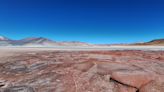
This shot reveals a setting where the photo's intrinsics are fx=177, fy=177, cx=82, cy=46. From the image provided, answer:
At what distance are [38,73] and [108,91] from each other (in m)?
3.80

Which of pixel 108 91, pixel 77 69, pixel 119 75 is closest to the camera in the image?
pixel 108 91

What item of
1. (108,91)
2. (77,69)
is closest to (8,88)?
(77,69)

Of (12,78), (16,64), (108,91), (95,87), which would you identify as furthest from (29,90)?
(16,64)

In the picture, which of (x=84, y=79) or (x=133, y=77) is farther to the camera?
(x=84, y=79)

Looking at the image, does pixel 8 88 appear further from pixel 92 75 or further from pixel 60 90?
pixel 92 75

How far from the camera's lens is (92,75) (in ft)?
26.1

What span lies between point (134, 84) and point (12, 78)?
18.0ft

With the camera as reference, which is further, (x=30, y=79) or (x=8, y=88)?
(x=30, y=79)

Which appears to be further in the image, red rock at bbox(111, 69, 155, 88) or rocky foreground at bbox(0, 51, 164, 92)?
red rock at bbox(111, 69, 155, 88)

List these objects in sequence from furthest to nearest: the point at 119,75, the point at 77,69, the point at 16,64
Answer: the point at 16,64
the point at 77,69
the point at 119,75

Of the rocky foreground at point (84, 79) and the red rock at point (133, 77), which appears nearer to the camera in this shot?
the rocky foreground at point (84, 79)

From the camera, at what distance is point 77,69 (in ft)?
29.1

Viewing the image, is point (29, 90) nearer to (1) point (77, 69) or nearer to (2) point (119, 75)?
(1) point (77, 69)

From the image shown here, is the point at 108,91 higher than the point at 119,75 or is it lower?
lower
